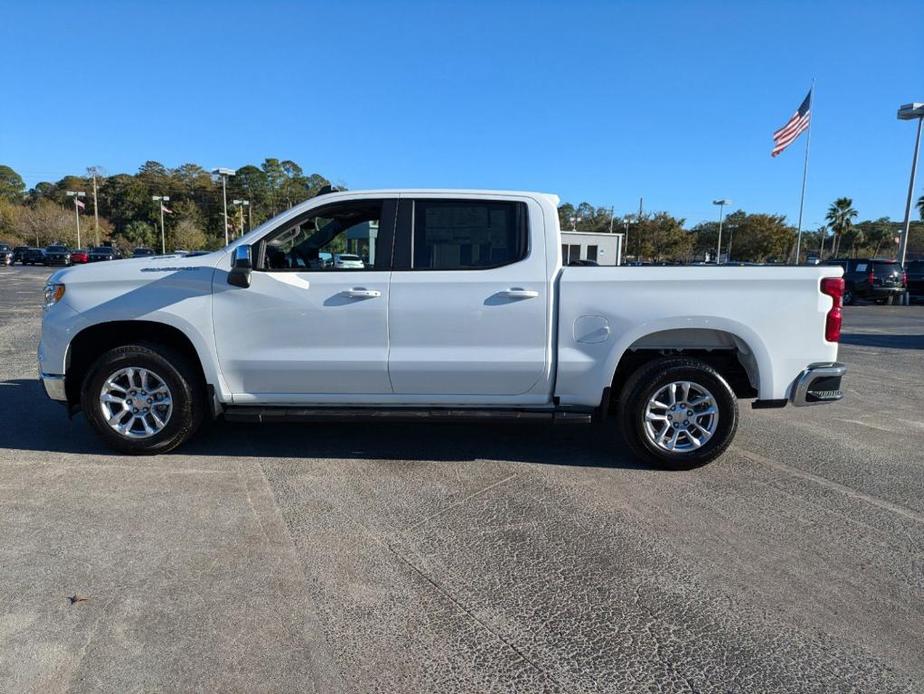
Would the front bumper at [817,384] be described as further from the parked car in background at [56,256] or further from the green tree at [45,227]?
the green tree at [45,227]

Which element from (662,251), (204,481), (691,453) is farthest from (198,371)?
(662,251)

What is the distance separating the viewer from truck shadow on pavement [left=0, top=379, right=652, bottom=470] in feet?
16.0

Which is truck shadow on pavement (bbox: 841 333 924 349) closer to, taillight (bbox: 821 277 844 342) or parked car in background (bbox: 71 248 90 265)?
taillight (bbox: 821 277 844 342)

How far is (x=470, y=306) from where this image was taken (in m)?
4.48

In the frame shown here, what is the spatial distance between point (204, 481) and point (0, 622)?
166 cm

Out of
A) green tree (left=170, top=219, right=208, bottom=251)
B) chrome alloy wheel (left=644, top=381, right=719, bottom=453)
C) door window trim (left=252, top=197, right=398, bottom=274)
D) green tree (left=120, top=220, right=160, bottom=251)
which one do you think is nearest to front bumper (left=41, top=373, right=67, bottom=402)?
door window trim (left=252, top=197, right=398, bottom=274)

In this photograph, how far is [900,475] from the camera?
4.68 m

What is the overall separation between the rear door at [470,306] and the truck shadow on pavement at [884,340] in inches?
398

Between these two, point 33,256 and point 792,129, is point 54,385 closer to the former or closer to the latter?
point 792,129

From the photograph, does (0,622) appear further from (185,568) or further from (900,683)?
(900,683)

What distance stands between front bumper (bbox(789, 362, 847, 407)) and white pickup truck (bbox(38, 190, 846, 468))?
0.02m

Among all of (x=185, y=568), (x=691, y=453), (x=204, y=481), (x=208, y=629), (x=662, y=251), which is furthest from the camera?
(x=662, y=251)

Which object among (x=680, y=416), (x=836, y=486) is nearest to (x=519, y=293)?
(x=680, y=416)

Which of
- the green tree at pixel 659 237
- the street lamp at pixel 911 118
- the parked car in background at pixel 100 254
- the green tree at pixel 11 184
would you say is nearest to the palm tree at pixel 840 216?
the green tree at pixel 659 237
